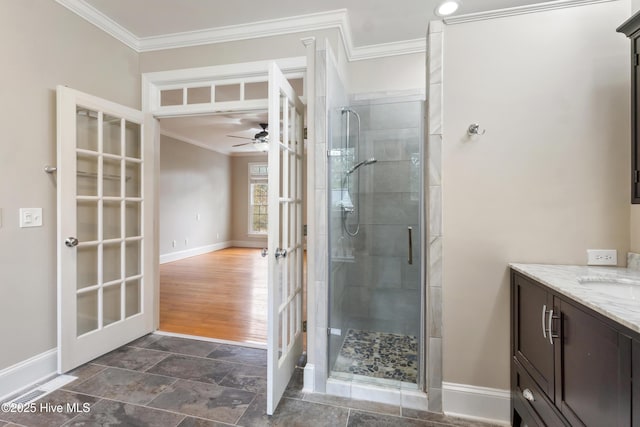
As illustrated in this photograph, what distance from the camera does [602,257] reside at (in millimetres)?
1552

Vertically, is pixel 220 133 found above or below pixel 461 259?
above

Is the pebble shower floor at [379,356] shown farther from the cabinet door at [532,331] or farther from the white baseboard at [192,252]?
the white baseboard at [192,252]

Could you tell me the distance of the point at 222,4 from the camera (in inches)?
88.3

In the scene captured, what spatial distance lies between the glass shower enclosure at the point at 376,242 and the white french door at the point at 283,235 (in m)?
0.29

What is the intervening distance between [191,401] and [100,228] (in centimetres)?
149

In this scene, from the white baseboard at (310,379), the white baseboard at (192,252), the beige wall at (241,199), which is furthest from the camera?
the beige wall at (241,199)

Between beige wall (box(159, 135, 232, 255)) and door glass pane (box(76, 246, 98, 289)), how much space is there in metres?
3.22

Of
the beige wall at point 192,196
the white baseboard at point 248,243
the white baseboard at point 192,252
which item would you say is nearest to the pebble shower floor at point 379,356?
the beige wall at point 192,196

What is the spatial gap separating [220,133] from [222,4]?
4.13m

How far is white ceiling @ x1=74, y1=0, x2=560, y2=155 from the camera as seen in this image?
222 cm

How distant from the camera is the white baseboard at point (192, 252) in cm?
603

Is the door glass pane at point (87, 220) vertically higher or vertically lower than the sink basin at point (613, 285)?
higher

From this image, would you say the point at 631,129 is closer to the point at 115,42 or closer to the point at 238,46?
the point at 238,46

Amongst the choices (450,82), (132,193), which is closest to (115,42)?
(132,193)
